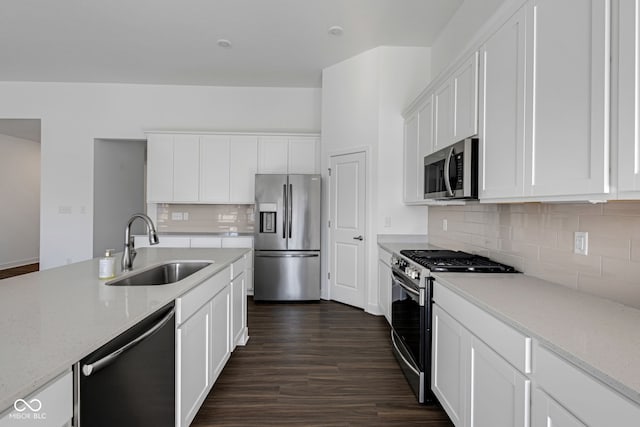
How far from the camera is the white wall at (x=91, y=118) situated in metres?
5.29

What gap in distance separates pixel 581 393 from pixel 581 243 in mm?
950

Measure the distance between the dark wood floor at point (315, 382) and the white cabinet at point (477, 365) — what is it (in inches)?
15.1

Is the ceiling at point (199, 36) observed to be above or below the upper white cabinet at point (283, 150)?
above

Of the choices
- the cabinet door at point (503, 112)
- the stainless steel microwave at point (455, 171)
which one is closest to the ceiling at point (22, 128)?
the stainless steel microwave at point (455, 171)

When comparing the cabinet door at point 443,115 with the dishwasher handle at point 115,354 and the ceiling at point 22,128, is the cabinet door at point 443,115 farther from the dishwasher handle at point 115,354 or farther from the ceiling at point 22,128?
the ceiling at point 22,128

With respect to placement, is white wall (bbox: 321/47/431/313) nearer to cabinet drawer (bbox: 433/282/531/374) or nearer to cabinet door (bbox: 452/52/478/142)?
cabinet door (bbox: 452/52/478/142)

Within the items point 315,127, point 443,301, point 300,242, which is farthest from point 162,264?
point 315,127

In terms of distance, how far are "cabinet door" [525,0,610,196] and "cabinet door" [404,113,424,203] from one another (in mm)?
1882

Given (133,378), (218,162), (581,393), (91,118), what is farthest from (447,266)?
(91,118)

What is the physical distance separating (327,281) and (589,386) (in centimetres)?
386

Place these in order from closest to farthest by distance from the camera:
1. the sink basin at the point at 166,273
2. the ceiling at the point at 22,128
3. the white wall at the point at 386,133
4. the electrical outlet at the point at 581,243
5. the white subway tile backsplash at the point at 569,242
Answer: the white subway tile backsplash at the point at 569,242 < the electrical outlet at the point at 581,243 < the sink basin at the point at 166,273 < the white wall at the point at 386,133 < the ceiling at the point at 22,128

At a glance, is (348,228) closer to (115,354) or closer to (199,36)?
(199,36)

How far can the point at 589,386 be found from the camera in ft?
2.95

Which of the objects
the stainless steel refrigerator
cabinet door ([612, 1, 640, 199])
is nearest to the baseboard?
the stainless steel refrigerator
